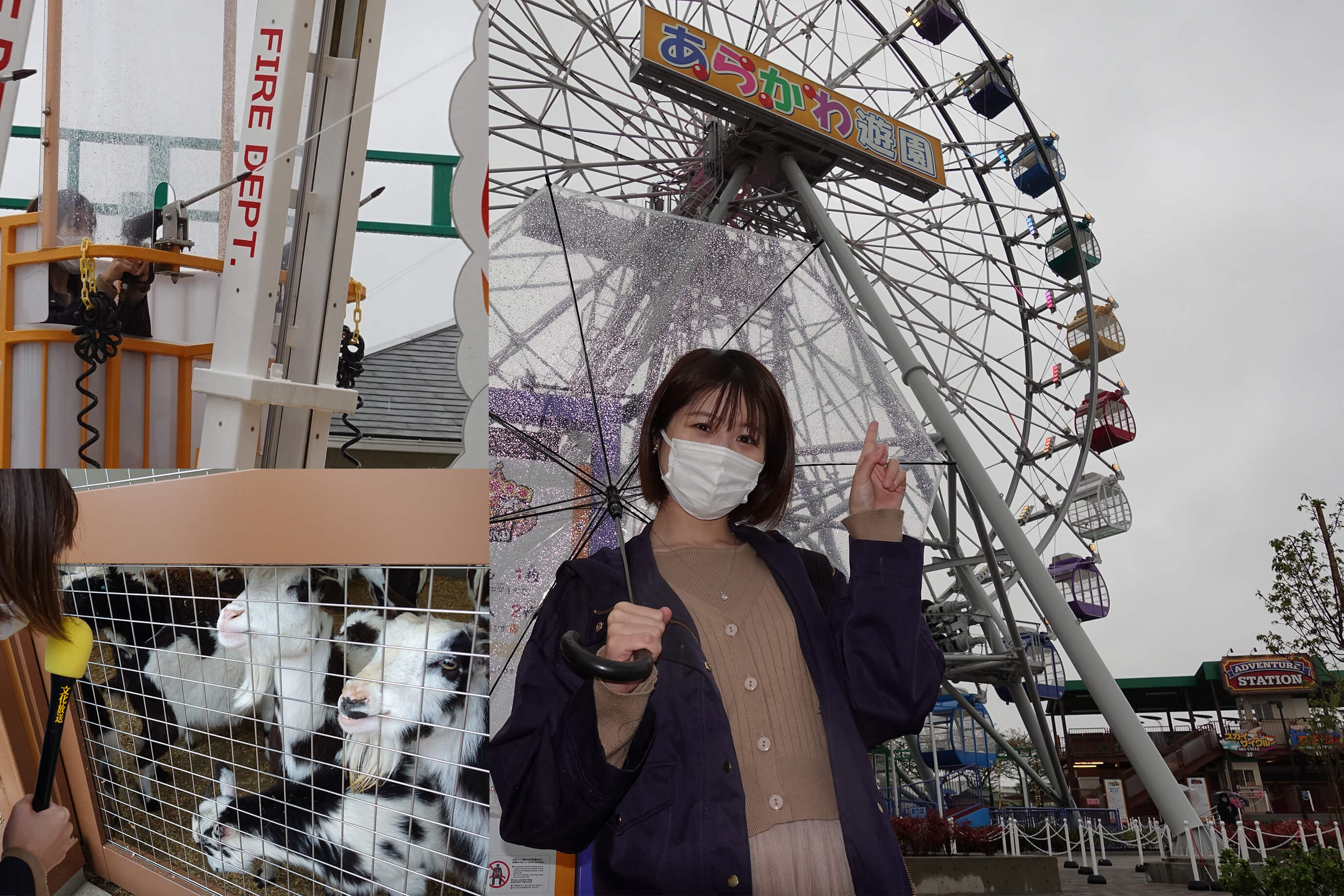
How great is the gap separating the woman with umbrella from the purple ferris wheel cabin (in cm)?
612

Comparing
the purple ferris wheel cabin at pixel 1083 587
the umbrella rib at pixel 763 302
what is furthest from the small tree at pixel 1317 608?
the umbrella rib at pixel 763 302

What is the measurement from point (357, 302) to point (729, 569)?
42.4 inches

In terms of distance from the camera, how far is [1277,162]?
4.07 metres

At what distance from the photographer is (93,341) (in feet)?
5.43

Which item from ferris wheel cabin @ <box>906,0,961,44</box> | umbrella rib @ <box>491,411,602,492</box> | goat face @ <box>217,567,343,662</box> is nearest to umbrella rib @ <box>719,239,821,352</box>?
umbrella rib @ <box>491,411,602,492</box>

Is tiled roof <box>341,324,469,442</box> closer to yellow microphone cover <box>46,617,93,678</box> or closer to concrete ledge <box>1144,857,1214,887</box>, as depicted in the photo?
yellow microphone cover <box>46,617,93,678</box>

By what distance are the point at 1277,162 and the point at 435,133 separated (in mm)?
4027

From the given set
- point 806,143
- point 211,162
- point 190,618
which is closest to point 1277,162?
point 806,143

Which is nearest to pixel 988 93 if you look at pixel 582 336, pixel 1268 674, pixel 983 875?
pixel 1268 674

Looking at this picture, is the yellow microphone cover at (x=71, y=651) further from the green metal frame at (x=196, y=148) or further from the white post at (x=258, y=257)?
the green metal frame at (x=196, y=148)

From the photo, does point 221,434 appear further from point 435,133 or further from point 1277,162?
point 1277,162

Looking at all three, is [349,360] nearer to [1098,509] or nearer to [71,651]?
[71,651]

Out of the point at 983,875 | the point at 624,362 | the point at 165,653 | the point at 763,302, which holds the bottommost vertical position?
the point at 983,875

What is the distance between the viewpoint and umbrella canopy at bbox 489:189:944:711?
2.60 meters
